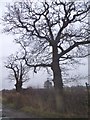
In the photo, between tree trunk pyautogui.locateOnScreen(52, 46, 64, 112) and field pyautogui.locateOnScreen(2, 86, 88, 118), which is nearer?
field pyautogui.locateOnScreen(2, 86, 88, 118)

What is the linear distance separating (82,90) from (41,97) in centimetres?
520

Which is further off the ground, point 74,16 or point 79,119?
point 74,16

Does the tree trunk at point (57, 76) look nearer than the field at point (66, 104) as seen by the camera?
No

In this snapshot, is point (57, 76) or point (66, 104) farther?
point (57, 76)

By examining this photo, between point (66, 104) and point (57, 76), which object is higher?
point (57, 76)

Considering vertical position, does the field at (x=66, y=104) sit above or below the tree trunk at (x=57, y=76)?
below

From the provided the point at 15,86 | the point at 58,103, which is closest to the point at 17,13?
the point at 58,103

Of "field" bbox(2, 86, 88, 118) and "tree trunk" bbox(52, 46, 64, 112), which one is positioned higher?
"tree trunk" bbox(52, 46, 64, 112)

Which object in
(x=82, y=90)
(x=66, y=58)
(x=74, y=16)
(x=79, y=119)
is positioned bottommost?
(x=79, y=119)

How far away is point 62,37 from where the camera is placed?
24.0 metres

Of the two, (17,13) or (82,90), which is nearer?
(82,90)

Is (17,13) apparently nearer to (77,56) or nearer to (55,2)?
(55,2)

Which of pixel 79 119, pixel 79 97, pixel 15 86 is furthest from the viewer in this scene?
pixel 15 86

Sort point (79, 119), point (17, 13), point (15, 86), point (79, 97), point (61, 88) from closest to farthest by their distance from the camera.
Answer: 1. point (79, 119)
2. point (79, 97)
3. point (61, 88)
4. point (17, 13)
5. point (15, 86)
